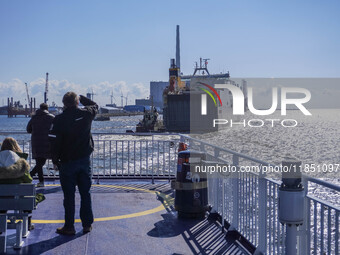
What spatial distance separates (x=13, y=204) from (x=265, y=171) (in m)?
3.20

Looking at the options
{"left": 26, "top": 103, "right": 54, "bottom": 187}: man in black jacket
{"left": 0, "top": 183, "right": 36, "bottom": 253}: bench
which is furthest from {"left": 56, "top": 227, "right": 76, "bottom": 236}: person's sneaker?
{"left": 26, "top": 103, "right": 54, "bottom": 187}: man in black jacket

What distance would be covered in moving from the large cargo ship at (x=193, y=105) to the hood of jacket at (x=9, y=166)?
9040 centimetres

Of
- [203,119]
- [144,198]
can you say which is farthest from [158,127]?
[144,198]

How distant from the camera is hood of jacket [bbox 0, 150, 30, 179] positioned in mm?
5418

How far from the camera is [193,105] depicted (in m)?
99.6

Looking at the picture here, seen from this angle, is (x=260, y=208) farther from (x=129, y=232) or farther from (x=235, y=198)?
(x=129, y=232)

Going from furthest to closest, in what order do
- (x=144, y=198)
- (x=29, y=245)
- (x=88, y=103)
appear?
(x=144, y=198)
(x=88, y=103)
(x=29, y=245)

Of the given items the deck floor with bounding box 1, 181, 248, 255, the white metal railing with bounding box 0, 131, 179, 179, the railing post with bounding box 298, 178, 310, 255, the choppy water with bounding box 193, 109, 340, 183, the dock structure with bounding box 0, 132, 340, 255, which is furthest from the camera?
the choppy water with bounding box 193, 109, 340, 183

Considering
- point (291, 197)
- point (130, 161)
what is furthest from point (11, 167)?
point (130, 161)

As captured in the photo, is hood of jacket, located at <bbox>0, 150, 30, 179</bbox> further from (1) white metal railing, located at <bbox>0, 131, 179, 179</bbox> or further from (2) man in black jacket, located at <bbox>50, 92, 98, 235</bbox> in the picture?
(1) white metal railing, located at <bbox>0, 131, 179, 179</bbox>

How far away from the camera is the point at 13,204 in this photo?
5398mm

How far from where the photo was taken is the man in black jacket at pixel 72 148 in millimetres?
5883

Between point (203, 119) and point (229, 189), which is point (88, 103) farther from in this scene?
point (203, 119)

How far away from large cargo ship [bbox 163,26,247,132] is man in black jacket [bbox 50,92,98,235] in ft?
294
